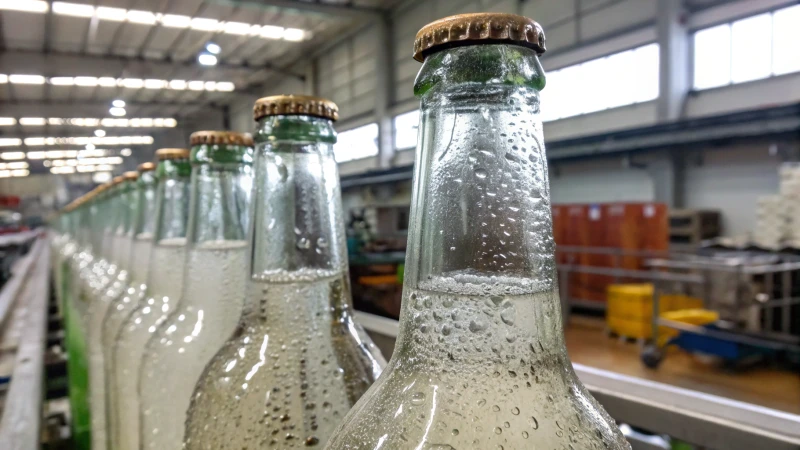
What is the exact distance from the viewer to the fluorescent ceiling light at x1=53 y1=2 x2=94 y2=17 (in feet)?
22.5

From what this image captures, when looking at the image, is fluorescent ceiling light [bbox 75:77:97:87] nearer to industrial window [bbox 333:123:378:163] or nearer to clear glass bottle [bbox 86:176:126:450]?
industrial window [bbox 333:123:378:163]

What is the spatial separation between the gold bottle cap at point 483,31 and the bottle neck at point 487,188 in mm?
12

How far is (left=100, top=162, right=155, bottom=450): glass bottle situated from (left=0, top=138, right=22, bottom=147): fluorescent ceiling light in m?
16.6

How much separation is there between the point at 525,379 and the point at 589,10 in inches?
284

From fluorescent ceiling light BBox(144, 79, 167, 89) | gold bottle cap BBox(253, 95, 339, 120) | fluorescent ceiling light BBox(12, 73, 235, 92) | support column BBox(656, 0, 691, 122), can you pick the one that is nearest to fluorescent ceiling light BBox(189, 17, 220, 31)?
fluorescent ceiling light BBox(12, 73, 235, 92)

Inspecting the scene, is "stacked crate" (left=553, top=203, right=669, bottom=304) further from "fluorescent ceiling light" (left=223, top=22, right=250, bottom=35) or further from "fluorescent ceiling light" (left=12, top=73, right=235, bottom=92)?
"fluorescent ceiling light" (left=12, top=73, right=235, bottom=92)

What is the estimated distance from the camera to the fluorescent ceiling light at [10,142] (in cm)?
1448

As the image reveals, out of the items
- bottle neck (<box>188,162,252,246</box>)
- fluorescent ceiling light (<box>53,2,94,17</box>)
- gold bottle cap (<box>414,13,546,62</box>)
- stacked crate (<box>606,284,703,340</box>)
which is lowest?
stacked crate (<box>606,284,703,340</box>)

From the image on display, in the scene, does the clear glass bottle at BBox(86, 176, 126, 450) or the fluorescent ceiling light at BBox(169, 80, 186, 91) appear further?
the fluorescent ceiling light at BBox(169, 80, 186, 91)

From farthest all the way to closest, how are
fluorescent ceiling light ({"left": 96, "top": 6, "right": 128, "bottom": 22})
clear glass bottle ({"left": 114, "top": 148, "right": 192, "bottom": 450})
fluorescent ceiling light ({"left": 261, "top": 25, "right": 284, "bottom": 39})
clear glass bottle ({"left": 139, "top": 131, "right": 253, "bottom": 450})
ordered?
fluorescent ceiling light ({"left": 261, "top": 25, "right": 284, "bottom": 39})
fluorescent ceiling light ({"left": 96, "top": 6, "right": 128, "bottom": 22})
clear glass bottle ({"left": 114, "top": 148, "right": 192, "bottom": 450})
clear glass bottle ({"left": 139, "top": 131, "right": 253, "bottom": 450})

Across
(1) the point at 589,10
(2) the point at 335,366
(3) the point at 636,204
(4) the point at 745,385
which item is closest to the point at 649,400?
(2) the point at 335,366

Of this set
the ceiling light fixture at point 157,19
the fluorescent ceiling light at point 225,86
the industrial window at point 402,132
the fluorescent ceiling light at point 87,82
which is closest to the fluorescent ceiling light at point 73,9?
the ceiling light fixture at point 157,19

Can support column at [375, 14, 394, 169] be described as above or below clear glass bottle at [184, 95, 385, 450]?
above

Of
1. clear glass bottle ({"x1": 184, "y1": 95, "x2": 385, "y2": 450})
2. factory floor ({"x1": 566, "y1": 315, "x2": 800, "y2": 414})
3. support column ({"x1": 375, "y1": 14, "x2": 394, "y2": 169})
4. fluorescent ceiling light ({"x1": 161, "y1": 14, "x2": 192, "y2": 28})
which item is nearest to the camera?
clear glass bottle ({"x1": 184, "y1": 95, "x2": 385, "y2": 450})
